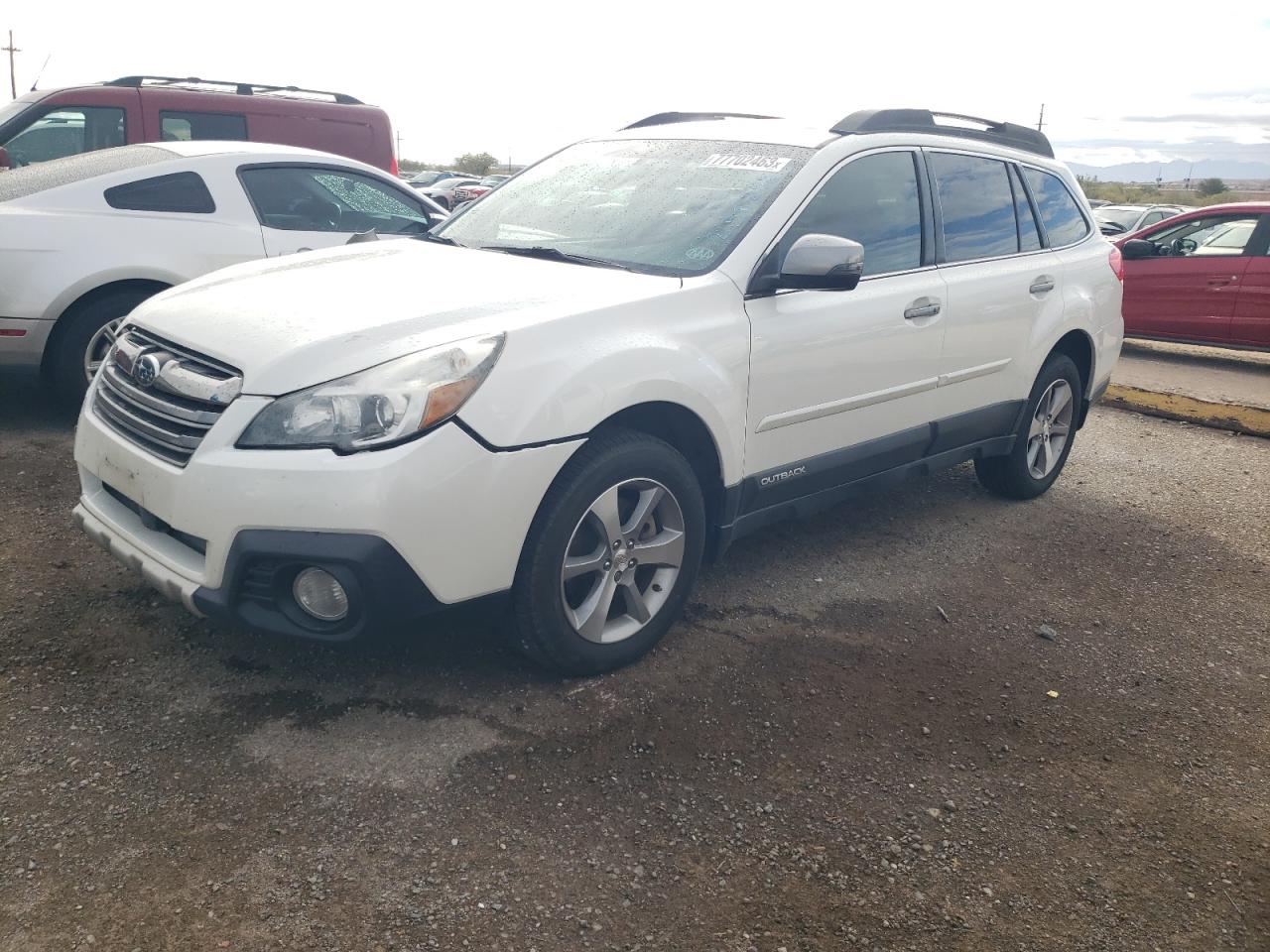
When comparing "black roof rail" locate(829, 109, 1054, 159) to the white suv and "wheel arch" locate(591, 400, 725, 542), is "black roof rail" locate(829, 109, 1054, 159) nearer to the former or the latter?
the white suv

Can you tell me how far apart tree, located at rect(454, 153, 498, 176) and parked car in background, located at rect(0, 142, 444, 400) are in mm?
80050

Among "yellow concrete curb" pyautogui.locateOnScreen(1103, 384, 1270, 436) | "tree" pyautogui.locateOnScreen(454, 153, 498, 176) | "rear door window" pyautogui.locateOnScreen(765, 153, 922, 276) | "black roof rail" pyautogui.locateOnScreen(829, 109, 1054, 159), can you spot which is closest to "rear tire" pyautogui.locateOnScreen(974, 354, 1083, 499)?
"black roof rail" pyautogui.locateOnScreen(829, 109, 1054, 159)

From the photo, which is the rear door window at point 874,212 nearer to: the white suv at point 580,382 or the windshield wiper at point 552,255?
the white suv at point 580,382

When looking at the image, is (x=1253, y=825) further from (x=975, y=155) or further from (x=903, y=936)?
(x=975, y=155)

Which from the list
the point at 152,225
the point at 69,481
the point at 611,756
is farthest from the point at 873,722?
the point at 152,225

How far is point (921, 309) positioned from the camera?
420cm

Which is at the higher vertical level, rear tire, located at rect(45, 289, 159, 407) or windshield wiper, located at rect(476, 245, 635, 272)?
windshield wiper, located at rect(476, 245, 635, 272)

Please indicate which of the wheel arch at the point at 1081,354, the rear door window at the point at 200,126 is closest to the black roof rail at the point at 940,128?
the wheel arch at the point at 1081,354

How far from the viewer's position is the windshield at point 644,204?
12.0 feet

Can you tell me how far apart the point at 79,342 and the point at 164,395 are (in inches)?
109

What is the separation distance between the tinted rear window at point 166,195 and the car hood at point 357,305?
235 cm

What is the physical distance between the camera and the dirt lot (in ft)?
7.74

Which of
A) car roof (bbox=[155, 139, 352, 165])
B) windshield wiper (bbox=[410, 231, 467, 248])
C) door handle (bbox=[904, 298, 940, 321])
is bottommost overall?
door handle (bbox=[904, 298, 940, 321])

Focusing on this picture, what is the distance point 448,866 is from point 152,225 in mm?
4407
